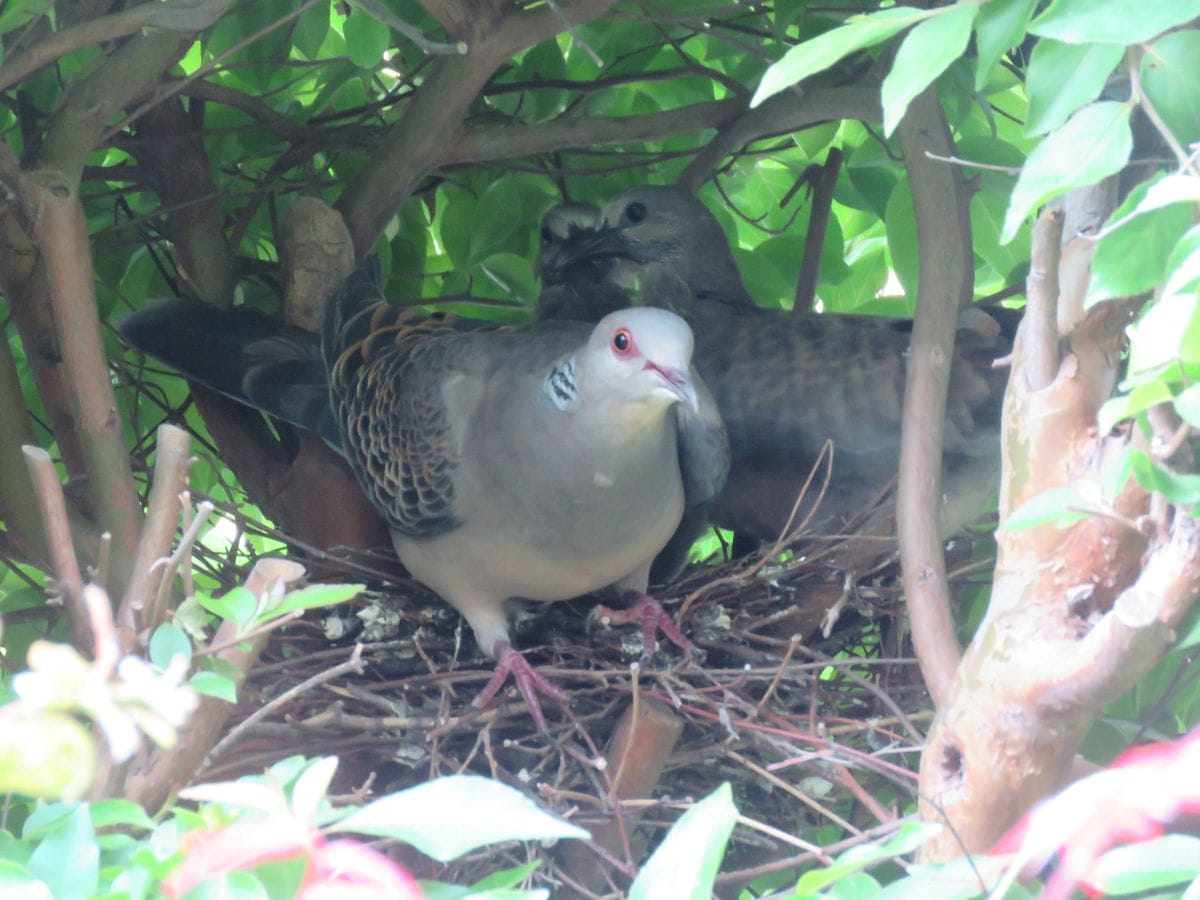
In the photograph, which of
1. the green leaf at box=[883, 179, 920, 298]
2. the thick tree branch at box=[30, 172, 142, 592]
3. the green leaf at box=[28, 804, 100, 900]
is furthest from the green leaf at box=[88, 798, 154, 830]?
the green leaf at box=[883, 179, 920, 298]

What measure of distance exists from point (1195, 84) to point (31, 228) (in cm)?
162

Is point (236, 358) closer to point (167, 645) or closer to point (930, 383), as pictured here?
point (930, 383)

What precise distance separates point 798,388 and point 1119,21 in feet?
5.84

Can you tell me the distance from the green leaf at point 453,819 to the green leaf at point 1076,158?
491 millimetres

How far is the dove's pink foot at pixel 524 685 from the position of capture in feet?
7.22

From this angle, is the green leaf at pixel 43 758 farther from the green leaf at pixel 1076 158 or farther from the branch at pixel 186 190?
the branch at pixel 186 190

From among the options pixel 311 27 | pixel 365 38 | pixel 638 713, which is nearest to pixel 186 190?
pixel 311 27

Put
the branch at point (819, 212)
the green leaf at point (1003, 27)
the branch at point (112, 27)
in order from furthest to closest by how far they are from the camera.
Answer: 1. the branch at point (819, 212)
2. the branch at point (112, 27)
3. the green leaf at point (1003, 27)

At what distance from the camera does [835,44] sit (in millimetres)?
953

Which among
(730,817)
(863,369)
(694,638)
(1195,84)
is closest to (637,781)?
(694,638)

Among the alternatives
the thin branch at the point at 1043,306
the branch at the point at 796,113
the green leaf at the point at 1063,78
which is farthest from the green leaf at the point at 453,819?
the branch at the point at 796,113

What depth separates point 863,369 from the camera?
263 centimetres

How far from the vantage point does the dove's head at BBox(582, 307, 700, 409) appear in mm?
2070

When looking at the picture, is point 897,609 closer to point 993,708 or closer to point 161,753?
point 993,708
